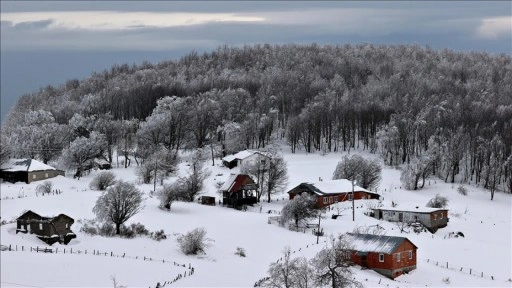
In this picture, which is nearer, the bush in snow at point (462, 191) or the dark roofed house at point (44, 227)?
the dark roofed house at point (44, 227)

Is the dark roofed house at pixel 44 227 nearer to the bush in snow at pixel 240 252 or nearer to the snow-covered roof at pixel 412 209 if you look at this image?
the bush in snow at pixel 240 252

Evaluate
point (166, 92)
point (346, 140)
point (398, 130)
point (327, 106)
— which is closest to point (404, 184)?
point (398, 130)

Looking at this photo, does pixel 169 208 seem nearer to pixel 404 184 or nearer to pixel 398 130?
pixel 404 184

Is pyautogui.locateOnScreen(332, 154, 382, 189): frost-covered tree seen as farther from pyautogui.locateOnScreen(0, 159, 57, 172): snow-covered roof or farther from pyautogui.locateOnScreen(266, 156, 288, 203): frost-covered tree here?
pyautogui.locateOnScreen(0, 159, 57, 172): snow-covered roof

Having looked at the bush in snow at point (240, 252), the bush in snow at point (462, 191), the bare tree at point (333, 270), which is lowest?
the bush in snow at point (462, 191)

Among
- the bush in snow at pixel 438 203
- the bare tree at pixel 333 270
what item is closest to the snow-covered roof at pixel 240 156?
the bush in snow at pixel 438 203

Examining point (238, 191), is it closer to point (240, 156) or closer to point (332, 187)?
point (332, 187)
